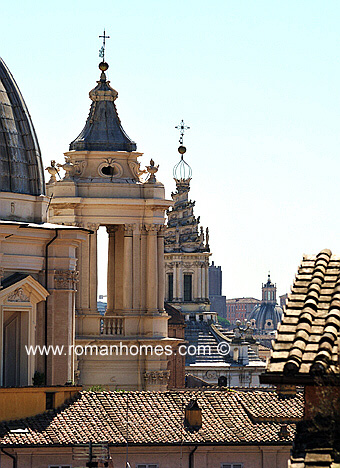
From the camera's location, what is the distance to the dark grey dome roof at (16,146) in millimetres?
45188

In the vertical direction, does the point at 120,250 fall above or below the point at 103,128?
below

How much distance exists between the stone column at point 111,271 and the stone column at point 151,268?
144 cm

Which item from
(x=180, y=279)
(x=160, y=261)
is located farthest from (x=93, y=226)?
(x=180, y=279)

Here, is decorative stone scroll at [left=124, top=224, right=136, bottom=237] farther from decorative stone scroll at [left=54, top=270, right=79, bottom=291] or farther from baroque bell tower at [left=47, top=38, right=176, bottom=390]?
decorative stone scroll at [left=54, top=270, right=79, bottom=291]

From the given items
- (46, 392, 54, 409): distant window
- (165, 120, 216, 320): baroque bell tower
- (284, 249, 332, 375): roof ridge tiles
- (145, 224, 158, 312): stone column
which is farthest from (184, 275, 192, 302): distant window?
(284, 249, 332, 375): roof ridge tiles

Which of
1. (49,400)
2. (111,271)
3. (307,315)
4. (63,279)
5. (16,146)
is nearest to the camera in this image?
(307,315)

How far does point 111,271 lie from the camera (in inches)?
2361

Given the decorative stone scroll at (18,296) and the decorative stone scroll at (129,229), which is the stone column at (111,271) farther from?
the decorative stone scroll at (18,296)

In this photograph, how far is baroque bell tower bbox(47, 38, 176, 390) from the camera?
58.0 meters

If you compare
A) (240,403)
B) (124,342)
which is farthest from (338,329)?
(124,342)

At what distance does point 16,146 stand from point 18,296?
3.47 metres

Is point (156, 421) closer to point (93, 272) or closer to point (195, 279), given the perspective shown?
point (93, 272)

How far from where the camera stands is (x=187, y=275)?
131 meters

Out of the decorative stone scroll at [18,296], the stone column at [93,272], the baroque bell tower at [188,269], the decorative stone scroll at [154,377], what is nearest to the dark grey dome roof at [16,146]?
the decorative stone scroll at [18,296]
